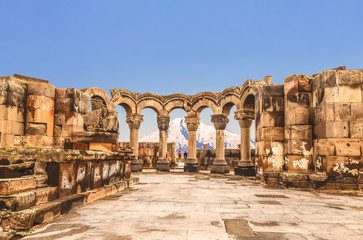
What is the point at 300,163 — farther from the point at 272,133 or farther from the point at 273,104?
the point at 273,104

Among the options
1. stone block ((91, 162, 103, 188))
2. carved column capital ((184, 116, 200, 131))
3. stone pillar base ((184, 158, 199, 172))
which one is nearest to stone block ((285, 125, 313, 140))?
stone block ((91, 162, 103, 188))

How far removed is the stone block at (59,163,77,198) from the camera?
4.19 m

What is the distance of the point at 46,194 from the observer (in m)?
3.81

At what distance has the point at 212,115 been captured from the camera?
48.4 ft

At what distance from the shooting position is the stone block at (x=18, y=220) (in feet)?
9.81

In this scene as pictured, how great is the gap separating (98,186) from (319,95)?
586 cm

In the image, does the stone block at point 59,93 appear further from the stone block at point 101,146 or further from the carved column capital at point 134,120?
the carved column capital at point 134,120

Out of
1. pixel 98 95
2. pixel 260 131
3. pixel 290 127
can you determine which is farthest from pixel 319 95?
pixel 98 95

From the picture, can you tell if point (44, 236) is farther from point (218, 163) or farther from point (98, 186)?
point (218, 163)

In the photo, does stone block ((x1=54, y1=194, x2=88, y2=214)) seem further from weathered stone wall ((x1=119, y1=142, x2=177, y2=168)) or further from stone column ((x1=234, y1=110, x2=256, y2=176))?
weathered stone wall ((x1=119, y1=142, x2=177, y2=168))

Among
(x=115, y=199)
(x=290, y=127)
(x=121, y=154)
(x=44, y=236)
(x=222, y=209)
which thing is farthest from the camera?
(x=290, y=127)

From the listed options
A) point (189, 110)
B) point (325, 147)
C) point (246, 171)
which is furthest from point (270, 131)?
point (189, 110)

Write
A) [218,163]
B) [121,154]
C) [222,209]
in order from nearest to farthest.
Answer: [222,209] → [121,154] → [218,163]

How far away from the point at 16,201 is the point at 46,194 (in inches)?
26.6
